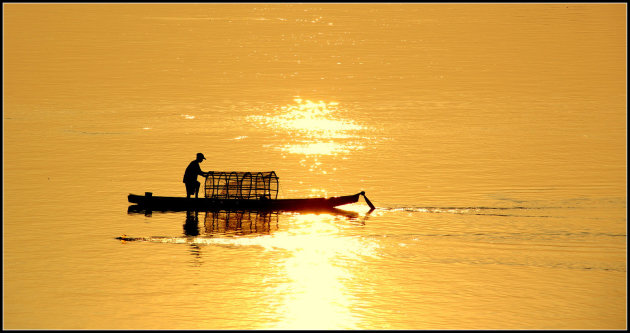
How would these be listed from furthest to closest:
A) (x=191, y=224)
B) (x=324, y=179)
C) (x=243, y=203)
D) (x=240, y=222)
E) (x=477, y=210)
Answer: (x=324, y=179) → (x=477, y=210) → (x=243, y=203) → (x=240, y=222) → (x=191, y=224)

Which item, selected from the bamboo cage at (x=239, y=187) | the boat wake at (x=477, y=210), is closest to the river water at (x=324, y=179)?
the boat wake at (x=477, y=210)

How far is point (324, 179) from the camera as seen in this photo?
170 ft

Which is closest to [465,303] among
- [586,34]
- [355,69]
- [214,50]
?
[355,69]

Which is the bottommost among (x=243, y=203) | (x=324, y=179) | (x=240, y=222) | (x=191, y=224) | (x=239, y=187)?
(x=191, y=224)

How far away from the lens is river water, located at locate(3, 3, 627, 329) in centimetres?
2794

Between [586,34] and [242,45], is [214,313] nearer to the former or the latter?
[242,45]

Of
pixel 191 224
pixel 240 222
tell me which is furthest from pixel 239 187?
pixel 191 224

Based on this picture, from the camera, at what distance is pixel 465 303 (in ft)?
91.1

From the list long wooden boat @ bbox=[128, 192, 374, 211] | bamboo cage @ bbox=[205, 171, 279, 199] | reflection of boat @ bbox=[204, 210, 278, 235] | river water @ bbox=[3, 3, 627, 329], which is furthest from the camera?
bamboo cage @ bbox=[205, 171, 279, 199]

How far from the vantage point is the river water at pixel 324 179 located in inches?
1100

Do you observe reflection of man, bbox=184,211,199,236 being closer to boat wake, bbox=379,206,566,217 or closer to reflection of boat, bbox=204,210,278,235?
reflection of boat, bbox=204,210,278,235

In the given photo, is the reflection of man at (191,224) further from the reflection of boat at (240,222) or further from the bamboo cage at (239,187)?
the bamboo cage at (239,187)

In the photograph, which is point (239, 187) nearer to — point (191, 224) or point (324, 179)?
point (191, 224)

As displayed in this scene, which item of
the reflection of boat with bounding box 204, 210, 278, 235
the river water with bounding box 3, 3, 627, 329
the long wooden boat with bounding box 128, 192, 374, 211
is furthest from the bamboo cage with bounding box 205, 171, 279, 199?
the river water with bounding box 3, 3, 627, 329
